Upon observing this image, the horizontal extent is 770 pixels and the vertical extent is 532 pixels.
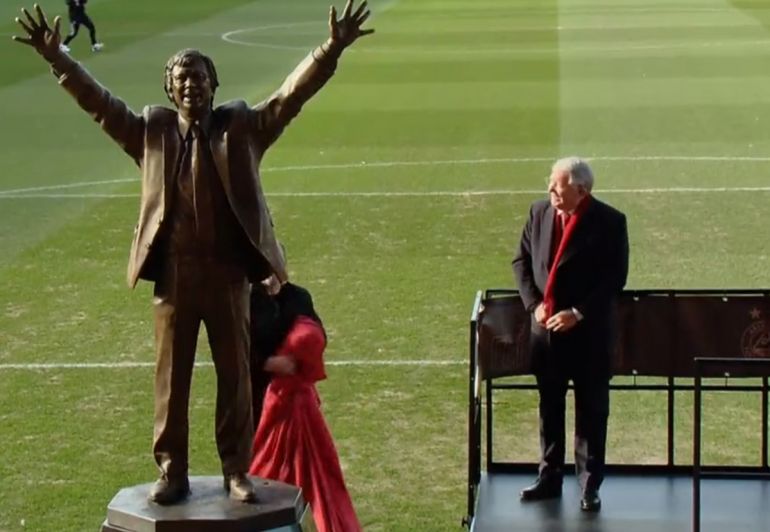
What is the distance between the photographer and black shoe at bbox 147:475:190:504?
19.2 feet

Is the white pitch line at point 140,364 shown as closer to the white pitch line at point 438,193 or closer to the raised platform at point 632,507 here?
the raised platform at point 632,507

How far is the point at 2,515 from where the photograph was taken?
10.1m

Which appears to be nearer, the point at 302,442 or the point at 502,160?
the point at 302,442

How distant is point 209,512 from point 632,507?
4.13m

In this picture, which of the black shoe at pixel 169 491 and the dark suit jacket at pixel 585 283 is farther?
the dark suit jacket at pixel 585 283

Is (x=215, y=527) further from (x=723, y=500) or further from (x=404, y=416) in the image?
(x=404, y=416)

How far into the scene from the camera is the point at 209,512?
5734mm

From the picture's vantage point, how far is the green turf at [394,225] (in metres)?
11.3

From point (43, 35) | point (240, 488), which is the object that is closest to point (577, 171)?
point (240, 488)

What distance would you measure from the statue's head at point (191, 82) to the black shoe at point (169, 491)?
1.28m

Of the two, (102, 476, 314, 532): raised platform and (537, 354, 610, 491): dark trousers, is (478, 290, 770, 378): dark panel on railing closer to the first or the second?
(537, 354, 610, 491): dark trousers

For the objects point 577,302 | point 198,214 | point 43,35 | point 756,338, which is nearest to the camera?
point 43,35

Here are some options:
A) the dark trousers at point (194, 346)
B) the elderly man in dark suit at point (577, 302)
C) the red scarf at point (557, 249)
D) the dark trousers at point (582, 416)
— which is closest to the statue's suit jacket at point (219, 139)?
the dark trousers at point (194, 346)

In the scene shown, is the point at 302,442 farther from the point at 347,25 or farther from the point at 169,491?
the point at 347,25
